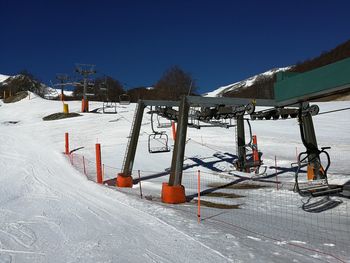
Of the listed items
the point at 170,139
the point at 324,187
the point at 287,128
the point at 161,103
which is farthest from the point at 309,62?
Answer: the point at 324,187

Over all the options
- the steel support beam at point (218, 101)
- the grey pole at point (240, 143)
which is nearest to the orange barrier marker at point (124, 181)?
the steel support beam at point (218, 101)

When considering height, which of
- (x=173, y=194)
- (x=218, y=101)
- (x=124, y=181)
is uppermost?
(x=218, y=101)

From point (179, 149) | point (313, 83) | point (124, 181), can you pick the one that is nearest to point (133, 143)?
point (124, 181)

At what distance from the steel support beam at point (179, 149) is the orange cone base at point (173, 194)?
181 millimetres

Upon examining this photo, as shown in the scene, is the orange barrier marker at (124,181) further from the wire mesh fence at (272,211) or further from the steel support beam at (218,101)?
the steel support beam at (218,101)

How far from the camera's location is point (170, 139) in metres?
26.6

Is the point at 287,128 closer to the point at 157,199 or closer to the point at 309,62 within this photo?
the point at 157,199

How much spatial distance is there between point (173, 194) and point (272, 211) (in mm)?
2911

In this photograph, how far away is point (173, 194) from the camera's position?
10828 mm

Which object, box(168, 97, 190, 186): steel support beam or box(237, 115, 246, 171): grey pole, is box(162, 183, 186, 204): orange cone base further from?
box(237, 115, 246, 171): grey pole

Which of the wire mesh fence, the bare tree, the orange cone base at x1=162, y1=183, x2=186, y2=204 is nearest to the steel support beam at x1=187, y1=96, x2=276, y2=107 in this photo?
the wire mesh fence

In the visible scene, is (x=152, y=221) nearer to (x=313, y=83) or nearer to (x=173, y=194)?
(x=173, y=194)

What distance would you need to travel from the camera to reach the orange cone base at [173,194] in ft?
35.4

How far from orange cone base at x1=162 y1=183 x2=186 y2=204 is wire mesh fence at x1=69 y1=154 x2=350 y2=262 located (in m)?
0.42
